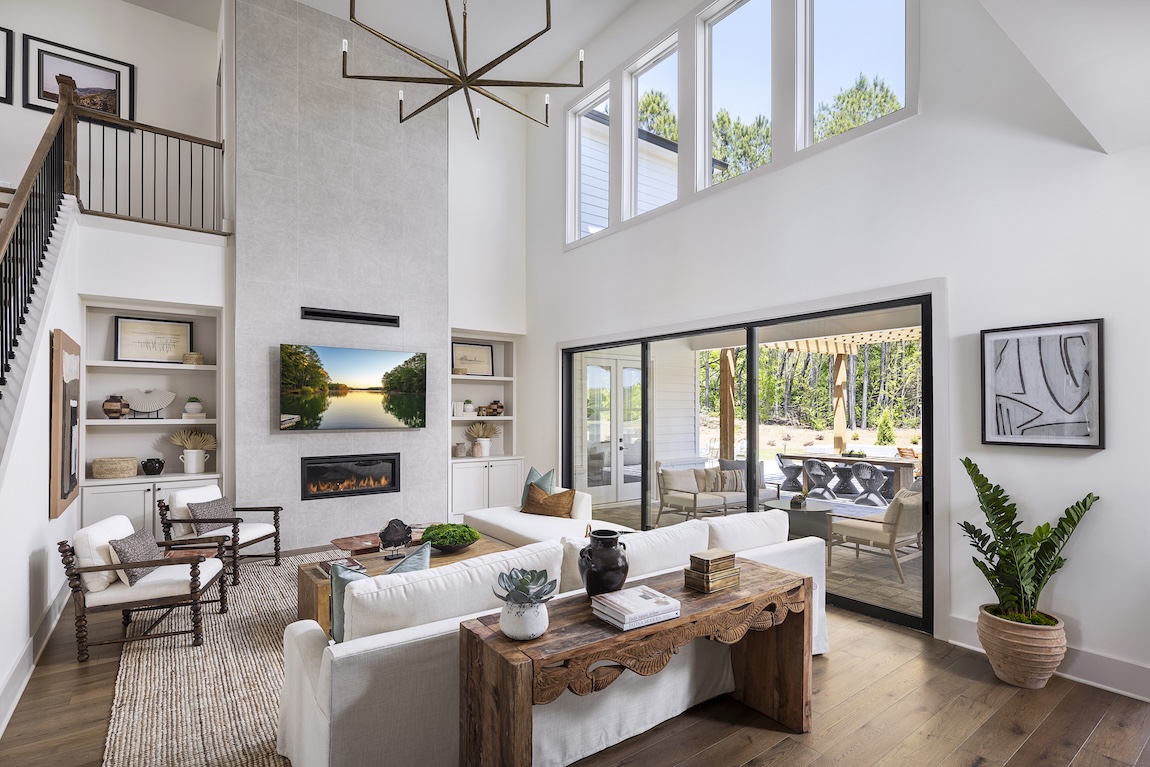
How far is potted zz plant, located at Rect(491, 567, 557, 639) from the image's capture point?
77.4 inches

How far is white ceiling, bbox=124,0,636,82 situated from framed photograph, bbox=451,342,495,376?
3.33m

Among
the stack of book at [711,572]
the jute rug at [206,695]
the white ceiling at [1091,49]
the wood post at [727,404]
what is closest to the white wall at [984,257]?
the wood post at [727,404]

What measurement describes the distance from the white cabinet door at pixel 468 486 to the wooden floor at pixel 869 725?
394cm

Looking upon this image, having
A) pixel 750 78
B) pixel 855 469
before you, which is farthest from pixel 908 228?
pixel 750 78

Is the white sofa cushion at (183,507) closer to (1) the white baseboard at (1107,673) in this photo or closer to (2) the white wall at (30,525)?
(2) the white wall at (30,525)

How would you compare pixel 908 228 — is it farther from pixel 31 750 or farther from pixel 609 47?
pixel 31 750

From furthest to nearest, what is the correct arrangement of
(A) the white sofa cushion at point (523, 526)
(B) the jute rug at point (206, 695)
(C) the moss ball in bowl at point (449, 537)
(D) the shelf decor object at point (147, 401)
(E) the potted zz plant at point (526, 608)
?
(D) the shelf decor object at point (147, 401) → (A) the white sofa cushion at point (523, 526) → (C) the moss ball in bowl at point (449, 537) → (B) the jute rug at point (206, 695) → (E) the potted zz plant at point (526, 608)

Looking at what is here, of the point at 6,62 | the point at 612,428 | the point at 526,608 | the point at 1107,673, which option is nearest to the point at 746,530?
the point at 526,608

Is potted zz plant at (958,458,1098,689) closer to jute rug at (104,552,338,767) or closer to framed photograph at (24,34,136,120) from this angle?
jute rug at (104,552,338,767)

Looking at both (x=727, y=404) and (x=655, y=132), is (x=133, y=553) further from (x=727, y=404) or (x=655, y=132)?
(x=655, y=132)

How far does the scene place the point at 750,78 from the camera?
502 cm

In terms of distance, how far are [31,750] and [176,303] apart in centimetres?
397

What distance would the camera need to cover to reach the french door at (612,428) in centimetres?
625

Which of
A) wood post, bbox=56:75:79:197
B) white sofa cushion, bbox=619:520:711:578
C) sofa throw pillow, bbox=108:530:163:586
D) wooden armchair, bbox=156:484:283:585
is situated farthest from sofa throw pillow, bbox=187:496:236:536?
white sofa cushion, bbox=619:520:711:578
